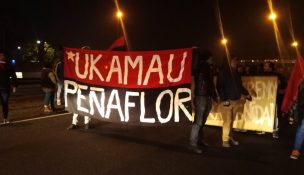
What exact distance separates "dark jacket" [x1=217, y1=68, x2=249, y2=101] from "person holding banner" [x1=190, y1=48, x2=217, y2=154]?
39 cm

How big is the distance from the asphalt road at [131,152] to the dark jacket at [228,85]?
95 centimetres

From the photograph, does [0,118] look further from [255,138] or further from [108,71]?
[255,138]

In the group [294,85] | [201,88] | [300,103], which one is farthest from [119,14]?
[300,103]

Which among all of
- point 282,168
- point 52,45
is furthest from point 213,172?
point 52,45

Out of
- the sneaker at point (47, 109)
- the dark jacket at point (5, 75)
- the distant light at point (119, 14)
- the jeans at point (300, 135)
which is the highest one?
the distant light at point (119, 14)

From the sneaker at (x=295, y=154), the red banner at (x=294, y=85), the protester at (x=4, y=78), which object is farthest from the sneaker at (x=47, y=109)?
the sneaker at (x=295, y=154)

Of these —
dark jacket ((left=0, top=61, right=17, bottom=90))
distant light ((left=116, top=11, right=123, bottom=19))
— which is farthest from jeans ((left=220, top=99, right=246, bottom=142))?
distant light ((left=116, top=11, right=123, bottom=19))

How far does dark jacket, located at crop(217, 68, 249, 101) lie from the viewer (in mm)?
7609

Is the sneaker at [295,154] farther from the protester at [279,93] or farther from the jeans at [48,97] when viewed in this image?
the jeans at [48,97]

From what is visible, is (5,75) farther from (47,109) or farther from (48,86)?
(47,109)

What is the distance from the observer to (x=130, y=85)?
8.10 meters

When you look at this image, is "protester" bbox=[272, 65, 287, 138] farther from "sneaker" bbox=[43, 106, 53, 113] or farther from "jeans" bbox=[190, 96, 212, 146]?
"sneaker" bbox=[43, 106, 53, 113]

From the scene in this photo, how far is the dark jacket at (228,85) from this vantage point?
761cm

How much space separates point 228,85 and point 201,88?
0.73 metres
